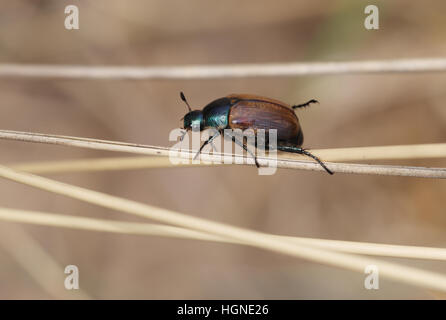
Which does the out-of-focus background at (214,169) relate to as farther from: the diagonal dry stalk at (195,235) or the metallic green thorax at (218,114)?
the diagonal dry stalk at (195,235)

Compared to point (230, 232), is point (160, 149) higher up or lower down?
higher up

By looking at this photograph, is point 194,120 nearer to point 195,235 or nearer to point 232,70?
point 232,70

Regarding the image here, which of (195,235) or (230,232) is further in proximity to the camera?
(195,235)

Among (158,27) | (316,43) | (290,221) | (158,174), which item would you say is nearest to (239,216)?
(290,221)

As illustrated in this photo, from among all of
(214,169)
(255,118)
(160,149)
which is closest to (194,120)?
(255,118)

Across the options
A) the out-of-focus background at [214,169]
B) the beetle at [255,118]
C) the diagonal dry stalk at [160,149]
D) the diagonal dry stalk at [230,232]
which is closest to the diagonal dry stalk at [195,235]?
the diagonal dry stalk at [230,232]

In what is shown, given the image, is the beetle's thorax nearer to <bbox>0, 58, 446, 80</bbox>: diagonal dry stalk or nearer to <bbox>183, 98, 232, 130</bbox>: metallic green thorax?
<bbox>183, 98, 232, 130</bbox>: metallic green thorax

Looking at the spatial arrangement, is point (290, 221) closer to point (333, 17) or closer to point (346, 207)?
point (346, 207)
